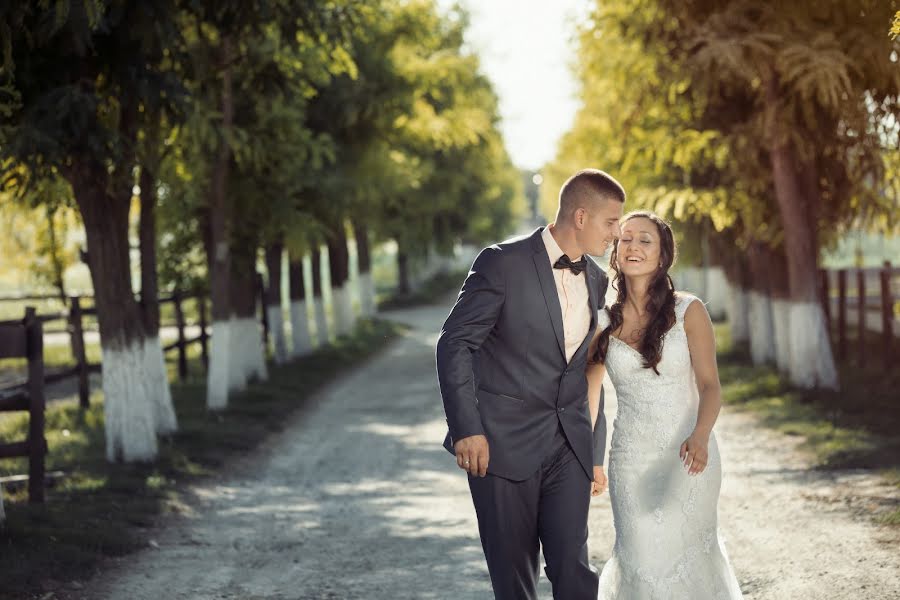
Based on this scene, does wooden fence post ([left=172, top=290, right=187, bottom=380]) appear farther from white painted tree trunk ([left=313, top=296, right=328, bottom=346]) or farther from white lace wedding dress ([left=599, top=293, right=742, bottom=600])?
white lace wedding dress ([left=599, top=293, right=742, bottom=600])

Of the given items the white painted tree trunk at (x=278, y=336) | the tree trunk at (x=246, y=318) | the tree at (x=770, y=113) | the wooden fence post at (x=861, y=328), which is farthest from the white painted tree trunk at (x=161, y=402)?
the wooden fence post at (x=861, y=328)

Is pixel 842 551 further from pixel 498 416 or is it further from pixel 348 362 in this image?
pixel 348 362

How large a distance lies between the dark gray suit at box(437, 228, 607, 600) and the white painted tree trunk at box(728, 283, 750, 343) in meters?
21.2

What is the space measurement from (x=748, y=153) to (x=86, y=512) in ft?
33.3

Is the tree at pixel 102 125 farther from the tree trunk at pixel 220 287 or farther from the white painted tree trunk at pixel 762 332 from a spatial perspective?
the white painted tree trunk at pixel 762 332

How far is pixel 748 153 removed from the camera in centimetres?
1697

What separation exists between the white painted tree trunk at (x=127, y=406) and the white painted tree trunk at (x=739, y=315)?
15504 millimetres

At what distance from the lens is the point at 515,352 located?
5258 mm

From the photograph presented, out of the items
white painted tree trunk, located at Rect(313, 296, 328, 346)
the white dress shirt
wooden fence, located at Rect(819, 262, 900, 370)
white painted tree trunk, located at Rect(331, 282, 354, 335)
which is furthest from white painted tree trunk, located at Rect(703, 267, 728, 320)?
the white dress shirt

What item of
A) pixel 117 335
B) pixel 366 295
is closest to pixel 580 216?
pixel 117 335

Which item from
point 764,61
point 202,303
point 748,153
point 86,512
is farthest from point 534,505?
point 202,303

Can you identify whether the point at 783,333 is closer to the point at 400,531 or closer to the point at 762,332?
the point at 762,332

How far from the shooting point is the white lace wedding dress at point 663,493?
587 centimetres

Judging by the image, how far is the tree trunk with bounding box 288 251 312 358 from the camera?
87.9 feet
